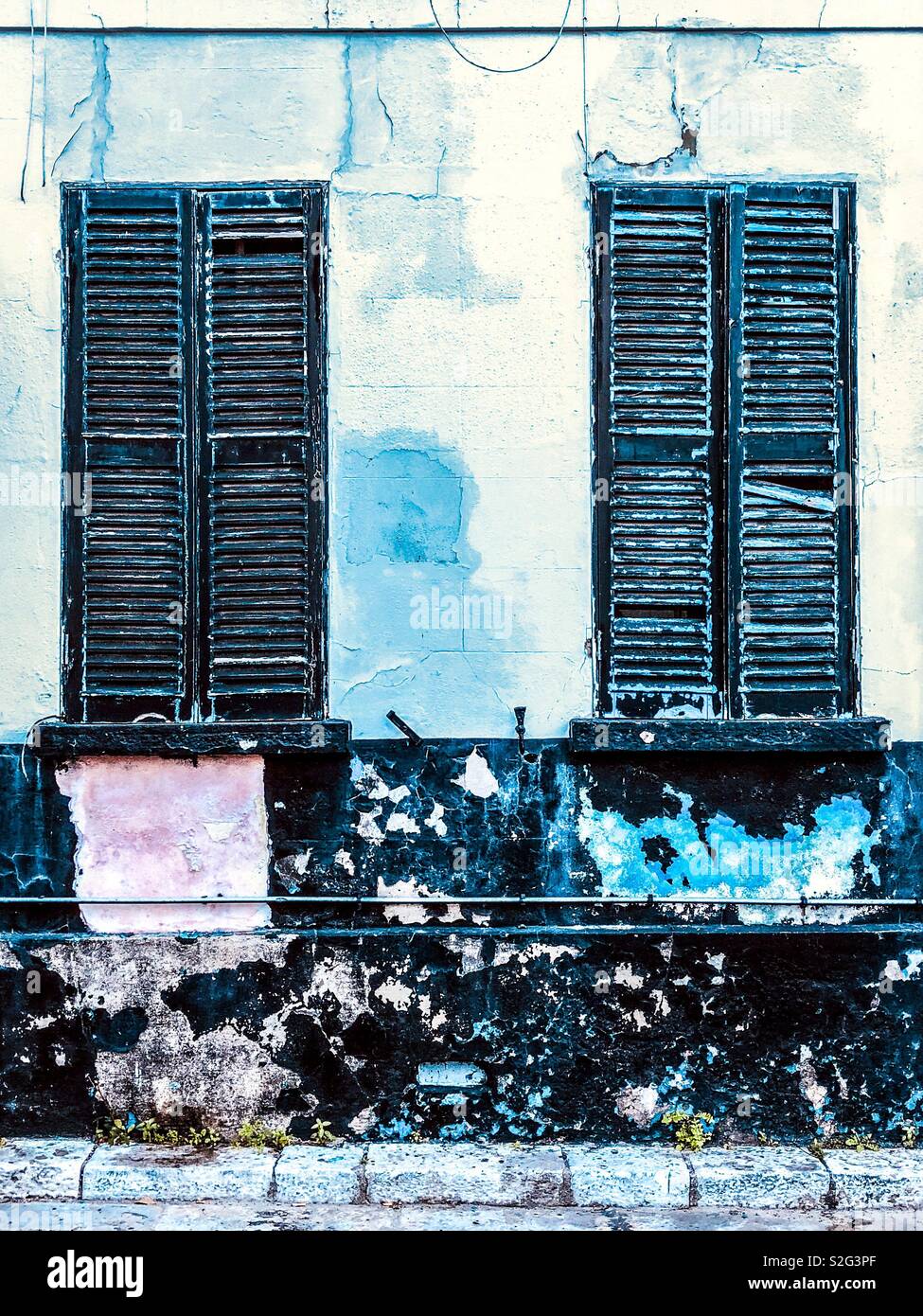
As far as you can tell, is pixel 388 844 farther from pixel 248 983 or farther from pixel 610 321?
pixel 610 321

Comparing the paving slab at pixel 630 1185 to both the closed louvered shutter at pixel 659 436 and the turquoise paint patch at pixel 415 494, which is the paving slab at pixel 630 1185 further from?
the turquoise paint patch at pixel 415 494

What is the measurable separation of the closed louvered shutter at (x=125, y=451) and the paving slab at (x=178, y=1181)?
1.77 meters

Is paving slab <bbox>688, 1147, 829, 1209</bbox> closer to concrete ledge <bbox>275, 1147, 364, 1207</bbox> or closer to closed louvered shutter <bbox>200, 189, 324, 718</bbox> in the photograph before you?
concrete ledge <bbox>275, 1147, 364, 1207</bbox>

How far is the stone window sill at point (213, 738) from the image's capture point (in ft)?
16.5

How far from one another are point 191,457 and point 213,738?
118 centimetres

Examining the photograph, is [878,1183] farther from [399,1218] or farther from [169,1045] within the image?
[169,1045]

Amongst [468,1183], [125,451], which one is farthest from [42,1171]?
[125,451]

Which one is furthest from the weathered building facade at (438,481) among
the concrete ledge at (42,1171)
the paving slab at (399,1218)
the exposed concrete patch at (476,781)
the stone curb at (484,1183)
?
the paving slab at (399,1218)

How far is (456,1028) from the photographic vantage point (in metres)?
5.01

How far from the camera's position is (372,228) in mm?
5086

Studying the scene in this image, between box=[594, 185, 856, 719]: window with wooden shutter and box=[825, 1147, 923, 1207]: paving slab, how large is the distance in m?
1.78

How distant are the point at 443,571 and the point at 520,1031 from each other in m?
1.91

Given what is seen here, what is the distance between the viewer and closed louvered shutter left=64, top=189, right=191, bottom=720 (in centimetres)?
510

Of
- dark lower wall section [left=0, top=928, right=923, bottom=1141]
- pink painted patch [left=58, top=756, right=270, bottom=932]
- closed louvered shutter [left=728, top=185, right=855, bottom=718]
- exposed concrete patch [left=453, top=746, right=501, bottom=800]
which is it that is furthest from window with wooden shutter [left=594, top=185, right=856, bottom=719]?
pink painted patch [left=58, top=756, right=270, bottom=932]
